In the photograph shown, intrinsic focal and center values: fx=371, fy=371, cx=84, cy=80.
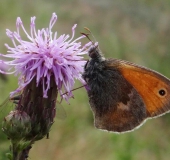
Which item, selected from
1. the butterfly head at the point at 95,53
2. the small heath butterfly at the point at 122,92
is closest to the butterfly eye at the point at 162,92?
the small heath butterfly at the point at 122,92

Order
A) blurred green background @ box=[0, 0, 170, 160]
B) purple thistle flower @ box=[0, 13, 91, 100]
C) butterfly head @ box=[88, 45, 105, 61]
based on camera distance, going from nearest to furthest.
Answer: purple thistle flower @ box=[0, 13, 91, 100]
butterfly head @ box=[88, 45, 105, 61]
blurred green background @ box=[0, 0, 170, 160]

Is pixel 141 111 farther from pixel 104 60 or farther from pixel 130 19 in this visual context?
pixel 130 19

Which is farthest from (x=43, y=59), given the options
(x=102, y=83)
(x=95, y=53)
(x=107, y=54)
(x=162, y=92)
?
(x=107, y=54)

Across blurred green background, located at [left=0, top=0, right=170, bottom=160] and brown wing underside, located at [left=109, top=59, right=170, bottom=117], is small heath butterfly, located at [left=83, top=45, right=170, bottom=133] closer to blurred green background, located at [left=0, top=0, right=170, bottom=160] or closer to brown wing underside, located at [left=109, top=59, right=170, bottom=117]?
brown wing underside, located at [left=109, top=59, right=170, bottom=117]

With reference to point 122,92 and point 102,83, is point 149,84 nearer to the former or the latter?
point 122,92

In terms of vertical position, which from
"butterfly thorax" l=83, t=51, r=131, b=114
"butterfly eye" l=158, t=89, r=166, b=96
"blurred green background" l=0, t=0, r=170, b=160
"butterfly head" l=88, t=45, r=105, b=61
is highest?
"blurred green background" l=0, t=0, r=170, b=160

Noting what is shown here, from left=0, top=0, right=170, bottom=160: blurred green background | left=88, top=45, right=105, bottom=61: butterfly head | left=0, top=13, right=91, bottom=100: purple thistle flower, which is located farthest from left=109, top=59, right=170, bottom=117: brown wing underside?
left=0, top=0, right=170, bottom=160: blurred green background

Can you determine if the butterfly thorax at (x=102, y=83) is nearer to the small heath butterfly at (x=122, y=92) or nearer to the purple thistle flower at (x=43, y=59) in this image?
the small heath butterfly at (x=122, y=92)
